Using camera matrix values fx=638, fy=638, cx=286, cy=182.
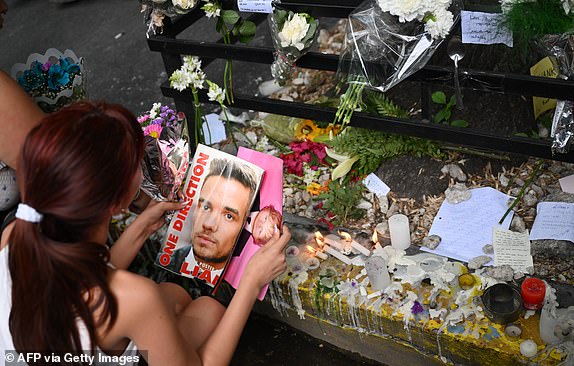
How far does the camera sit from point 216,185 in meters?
2.33

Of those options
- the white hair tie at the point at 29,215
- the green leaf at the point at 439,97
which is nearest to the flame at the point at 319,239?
the green leaf at the point at 439,97

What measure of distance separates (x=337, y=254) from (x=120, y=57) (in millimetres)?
2801

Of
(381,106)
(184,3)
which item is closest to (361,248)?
(381,106)

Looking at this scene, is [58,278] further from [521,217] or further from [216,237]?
[521,217]

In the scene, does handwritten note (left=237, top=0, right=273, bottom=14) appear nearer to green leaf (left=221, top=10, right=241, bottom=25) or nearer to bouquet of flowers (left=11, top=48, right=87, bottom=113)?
Result: green leaf (left=221, top=10, right=241, bottom=25)

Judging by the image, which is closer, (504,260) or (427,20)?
(427,20)

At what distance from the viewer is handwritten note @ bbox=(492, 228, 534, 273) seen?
226cm

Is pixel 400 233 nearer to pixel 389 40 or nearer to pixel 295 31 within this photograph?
pixel 389 40

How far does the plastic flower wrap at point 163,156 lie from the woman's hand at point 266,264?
51cm

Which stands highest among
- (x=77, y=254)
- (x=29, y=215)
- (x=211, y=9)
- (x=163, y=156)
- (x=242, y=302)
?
(x=211, y=9)

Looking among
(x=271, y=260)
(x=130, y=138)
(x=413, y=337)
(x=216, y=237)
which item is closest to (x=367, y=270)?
(x=413, y=337)

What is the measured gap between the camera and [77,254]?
1.47 metres

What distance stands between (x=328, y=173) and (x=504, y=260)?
0.93m
